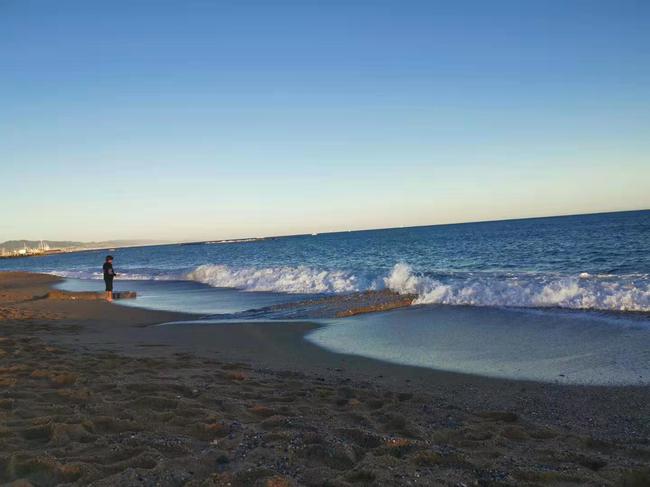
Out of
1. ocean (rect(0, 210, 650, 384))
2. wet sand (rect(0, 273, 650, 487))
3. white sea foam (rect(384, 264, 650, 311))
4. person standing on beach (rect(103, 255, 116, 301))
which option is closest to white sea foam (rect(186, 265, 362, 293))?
ocean (rect(0, 210, 650, 384))

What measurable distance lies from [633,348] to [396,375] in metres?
4.13

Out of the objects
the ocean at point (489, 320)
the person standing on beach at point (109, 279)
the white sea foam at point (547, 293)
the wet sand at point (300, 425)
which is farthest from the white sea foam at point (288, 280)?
the wet sand at point (300, 425)

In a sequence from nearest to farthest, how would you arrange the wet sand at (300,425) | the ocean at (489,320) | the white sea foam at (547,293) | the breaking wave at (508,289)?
the wet sand at (300,425) < the ocean at (489,320) < the white sea foam at (547,293) < the breaking wave at (508,289)

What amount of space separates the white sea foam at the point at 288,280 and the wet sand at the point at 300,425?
12.9 metres

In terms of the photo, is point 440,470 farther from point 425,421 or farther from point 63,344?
point 63,344

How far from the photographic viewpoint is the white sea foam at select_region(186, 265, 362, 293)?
2167 centimetres

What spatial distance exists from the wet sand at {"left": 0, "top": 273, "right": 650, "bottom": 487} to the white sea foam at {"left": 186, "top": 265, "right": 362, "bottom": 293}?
12938 millimetres

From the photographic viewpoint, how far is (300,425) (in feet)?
15.9

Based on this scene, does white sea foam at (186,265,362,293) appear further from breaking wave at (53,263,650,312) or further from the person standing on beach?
the person standing on beach

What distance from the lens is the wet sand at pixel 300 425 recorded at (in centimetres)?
373

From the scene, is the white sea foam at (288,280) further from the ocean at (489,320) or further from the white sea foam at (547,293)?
the white sea foam at (547,293)

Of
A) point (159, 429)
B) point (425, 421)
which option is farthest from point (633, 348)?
point (159, 429)

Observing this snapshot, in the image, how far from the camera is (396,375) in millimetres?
7352

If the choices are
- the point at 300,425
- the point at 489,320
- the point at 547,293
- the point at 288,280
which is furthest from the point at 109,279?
the point at 300,425
